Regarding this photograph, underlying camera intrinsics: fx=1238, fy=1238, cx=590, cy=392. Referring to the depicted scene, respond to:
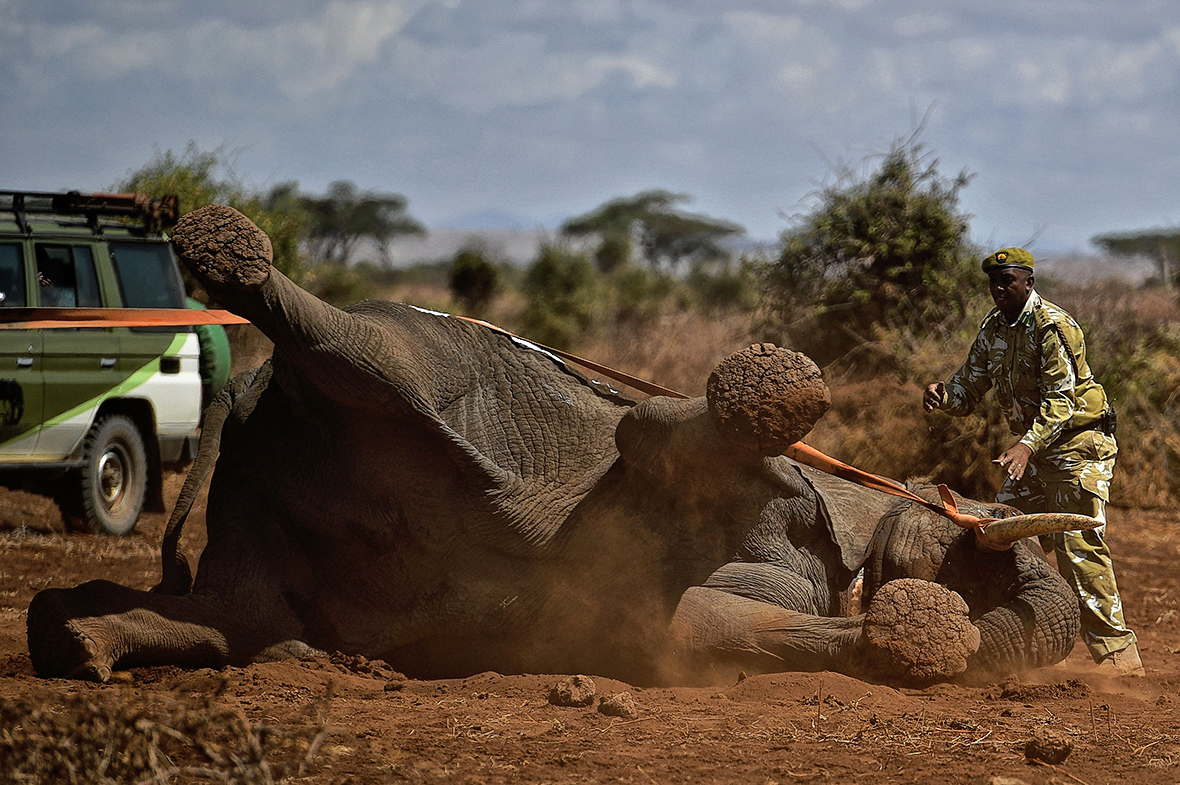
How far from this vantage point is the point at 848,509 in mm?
5125

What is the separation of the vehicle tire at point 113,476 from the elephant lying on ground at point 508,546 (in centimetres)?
435

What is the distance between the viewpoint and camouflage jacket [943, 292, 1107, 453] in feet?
17.5

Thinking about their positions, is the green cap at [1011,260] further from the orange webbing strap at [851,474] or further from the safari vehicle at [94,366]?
the safari vehicle at [94,366]

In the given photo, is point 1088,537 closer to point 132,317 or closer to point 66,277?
point 132,317

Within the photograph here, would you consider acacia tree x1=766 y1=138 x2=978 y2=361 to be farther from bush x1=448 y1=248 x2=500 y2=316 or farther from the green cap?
bush x1=448 y1=248 x2=500 y2=316

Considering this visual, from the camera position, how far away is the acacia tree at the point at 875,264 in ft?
41.6

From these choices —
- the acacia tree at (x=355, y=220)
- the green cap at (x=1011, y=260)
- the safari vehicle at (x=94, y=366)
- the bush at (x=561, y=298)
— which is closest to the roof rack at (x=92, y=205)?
the safari vehicle at (x=94, y=366)

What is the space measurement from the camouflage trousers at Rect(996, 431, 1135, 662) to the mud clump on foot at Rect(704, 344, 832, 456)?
2.07 m

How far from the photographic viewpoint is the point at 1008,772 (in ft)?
10.8

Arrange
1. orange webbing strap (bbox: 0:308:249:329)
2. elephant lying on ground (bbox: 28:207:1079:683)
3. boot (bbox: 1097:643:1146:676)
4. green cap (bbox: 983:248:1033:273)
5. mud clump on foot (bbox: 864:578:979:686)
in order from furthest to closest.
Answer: green cap (bbox: 983:248:1033:273), boot (bbox: 1097:643:1146:676), orange webbing strap (bbox: 0:308:249:329), elephant lying on ground (bbox: 28:207:1079:683), mud clump on foot (bbox: 864:578:979:686)

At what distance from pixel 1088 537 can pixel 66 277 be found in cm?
725

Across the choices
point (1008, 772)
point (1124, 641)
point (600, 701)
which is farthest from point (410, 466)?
point (1124, 641)

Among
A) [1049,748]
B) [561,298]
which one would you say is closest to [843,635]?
[1049,748]

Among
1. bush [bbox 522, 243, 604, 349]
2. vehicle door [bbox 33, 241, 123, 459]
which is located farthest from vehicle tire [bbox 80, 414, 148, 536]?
bush [bbox 522, 243, 604, 349]
